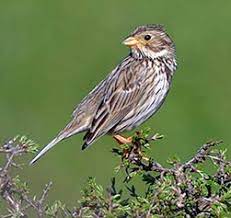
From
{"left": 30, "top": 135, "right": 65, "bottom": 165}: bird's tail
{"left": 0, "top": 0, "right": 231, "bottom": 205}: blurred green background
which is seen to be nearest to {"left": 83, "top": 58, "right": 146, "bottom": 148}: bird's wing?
{"left": 30, "top": 135, "right": 65, "bottom": 165}: bird's tail

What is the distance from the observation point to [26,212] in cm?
472

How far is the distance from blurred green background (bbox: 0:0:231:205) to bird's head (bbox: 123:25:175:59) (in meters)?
2.82

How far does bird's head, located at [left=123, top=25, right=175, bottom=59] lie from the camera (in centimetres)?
847

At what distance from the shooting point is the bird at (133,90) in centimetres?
821

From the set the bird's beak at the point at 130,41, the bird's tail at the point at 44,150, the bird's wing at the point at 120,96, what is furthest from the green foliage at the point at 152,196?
the bird's beak at the point at 130,41

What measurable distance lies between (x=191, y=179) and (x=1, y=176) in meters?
0.91

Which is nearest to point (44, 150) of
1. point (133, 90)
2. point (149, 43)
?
point (133, 90)

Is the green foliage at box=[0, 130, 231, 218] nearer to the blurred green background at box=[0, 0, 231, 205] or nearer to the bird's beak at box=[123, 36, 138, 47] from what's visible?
the bird's beak at box=[123, 36, 138, 47]

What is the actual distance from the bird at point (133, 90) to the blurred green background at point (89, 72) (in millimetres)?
2789

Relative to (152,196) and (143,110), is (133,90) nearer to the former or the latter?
(143,110)

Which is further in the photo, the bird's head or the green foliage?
the bird's head

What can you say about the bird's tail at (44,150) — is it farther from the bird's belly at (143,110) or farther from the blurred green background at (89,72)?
the blurred green background at (89,72)

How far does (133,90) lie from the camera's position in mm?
8484

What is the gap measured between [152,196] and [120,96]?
344 centimetres
